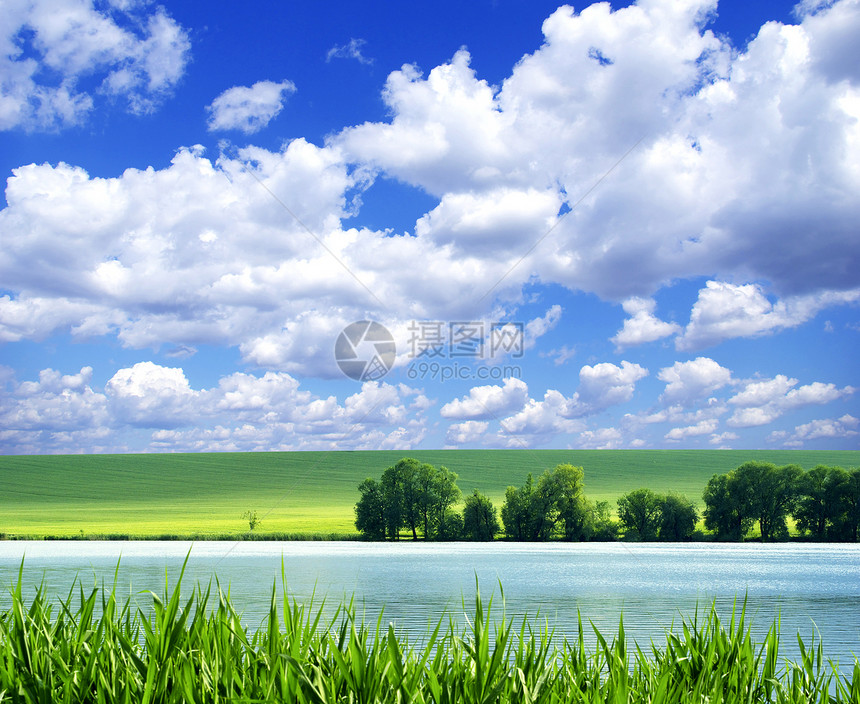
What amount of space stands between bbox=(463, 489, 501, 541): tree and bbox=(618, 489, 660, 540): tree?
53.8 feet

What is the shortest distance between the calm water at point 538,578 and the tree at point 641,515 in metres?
7.39

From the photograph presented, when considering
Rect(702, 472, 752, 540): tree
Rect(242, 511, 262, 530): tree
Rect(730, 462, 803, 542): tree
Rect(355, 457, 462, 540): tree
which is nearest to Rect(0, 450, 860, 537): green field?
Rect(242, 511, 262, 530): tree

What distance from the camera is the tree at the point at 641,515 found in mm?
94812

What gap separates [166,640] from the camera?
5871mm

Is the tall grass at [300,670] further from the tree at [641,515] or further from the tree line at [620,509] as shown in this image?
the tree at [641,515]

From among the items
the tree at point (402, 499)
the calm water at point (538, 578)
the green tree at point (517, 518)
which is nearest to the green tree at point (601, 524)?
the calm water at point (538, 578)

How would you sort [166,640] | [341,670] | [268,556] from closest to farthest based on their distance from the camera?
1. [341,670]
2. [166,640]
3. [268,556]

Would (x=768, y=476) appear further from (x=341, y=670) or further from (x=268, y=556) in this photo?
(x=341, y=670)

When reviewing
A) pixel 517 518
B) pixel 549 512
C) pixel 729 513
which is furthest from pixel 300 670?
pixel 729 513

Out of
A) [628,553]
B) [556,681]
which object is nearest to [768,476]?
[628,553]

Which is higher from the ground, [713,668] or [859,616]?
[713,668]

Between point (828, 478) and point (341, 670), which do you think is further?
point (828, 478)

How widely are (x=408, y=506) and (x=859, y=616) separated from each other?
68.1 m

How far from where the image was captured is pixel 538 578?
4691cm
